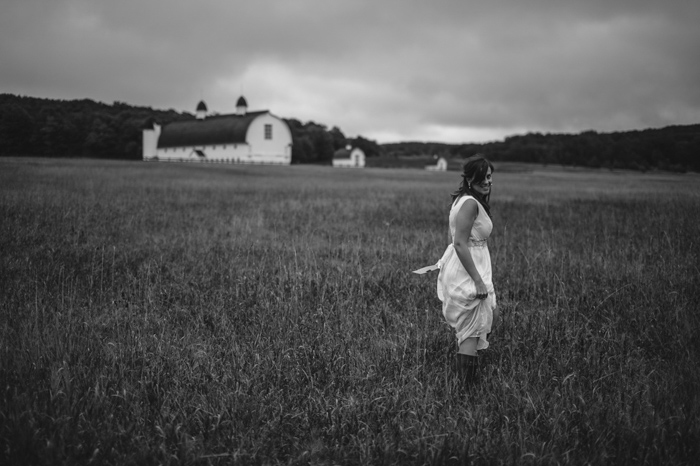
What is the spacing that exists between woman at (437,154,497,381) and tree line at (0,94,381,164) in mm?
39220

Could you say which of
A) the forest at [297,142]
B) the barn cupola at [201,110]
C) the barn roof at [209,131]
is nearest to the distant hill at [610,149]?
the forest at [297,142]

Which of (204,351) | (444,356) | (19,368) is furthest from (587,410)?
(19,368)

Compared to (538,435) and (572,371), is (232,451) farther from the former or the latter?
(572,371)

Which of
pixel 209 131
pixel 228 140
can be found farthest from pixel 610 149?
pixel 209 131

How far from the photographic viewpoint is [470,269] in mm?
3672

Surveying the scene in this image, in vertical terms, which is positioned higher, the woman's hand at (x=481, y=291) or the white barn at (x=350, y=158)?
the white barn at (x=350, y=158)

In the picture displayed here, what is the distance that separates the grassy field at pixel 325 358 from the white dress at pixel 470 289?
1.59 feet

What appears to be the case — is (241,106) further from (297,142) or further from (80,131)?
(80,131)

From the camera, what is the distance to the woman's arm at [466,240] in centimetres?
368

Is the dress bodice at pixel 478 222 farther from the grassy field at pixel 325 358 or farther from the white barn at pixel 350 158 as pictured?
the white barn at pixel 350 158

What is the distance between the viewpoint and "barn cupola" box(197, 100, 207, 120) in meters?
89.9

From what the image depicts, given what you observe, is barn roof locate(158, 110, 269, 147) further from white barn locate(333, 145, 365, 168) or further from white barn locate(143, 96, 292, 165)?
white barn locate(333, 145, 365, 168)

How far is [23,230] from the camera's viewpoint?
28.3 ft

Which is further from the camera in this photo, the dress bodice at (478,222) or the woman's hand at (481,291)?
the dress bodice at (478,222)
